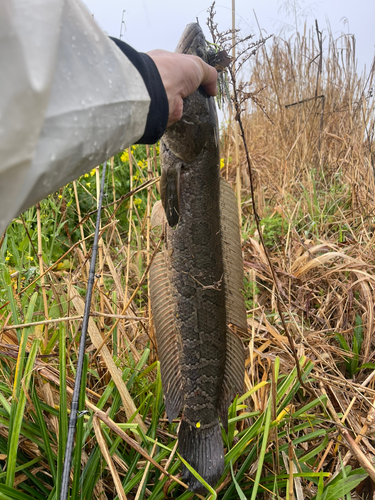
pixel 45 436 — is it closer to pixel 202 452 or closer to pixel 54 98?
pixel 202 452

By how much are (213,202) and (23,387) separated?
0.86 metres

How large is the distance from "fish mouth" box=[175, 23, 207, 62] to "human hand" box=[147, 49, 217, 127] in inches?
9.8

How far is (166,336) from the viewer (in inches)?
59.2

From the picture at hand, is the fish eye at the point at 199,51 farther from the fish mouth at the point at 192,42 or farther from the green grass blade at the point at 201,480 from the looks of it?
the green grass blade at the point at 201,480

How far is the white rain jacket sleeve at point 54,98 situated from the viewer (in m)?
0.54

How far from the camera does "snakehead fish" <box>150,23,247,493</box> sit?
133 cm

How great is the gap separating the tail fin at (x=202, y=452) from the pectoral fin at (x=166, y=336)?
96 millimetres

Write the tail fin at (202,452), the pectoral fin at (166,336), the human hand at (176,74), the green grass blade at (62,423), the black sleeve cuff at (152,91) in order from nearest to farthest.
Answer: the black sleeve cuff at (152,91), the human hand at (176,74), the green grass blade at (62,423), the tail fin at (202,452), the pectoral fin at (166,336)

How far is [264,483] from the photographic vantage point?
4.91 ft

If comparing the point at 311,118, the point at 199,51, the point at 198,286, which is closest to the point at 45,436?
the point at 198,286

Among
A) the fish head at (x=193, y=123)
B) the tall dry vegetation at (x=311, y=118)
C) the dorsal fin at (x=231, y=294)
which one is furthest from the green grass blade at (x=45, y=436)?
the tall dry vegetation at (x=311, y=118)

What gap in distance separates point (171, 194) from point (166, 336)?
55 centimetres

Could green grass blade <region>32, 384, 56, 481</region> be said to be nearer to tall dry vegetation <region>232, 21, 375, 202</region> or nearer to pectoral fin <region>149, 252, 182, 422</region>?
pectoral fin <region>149, 252, 182, 422</region>

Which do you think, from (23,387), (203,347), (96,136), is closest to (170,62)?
(96,136)
